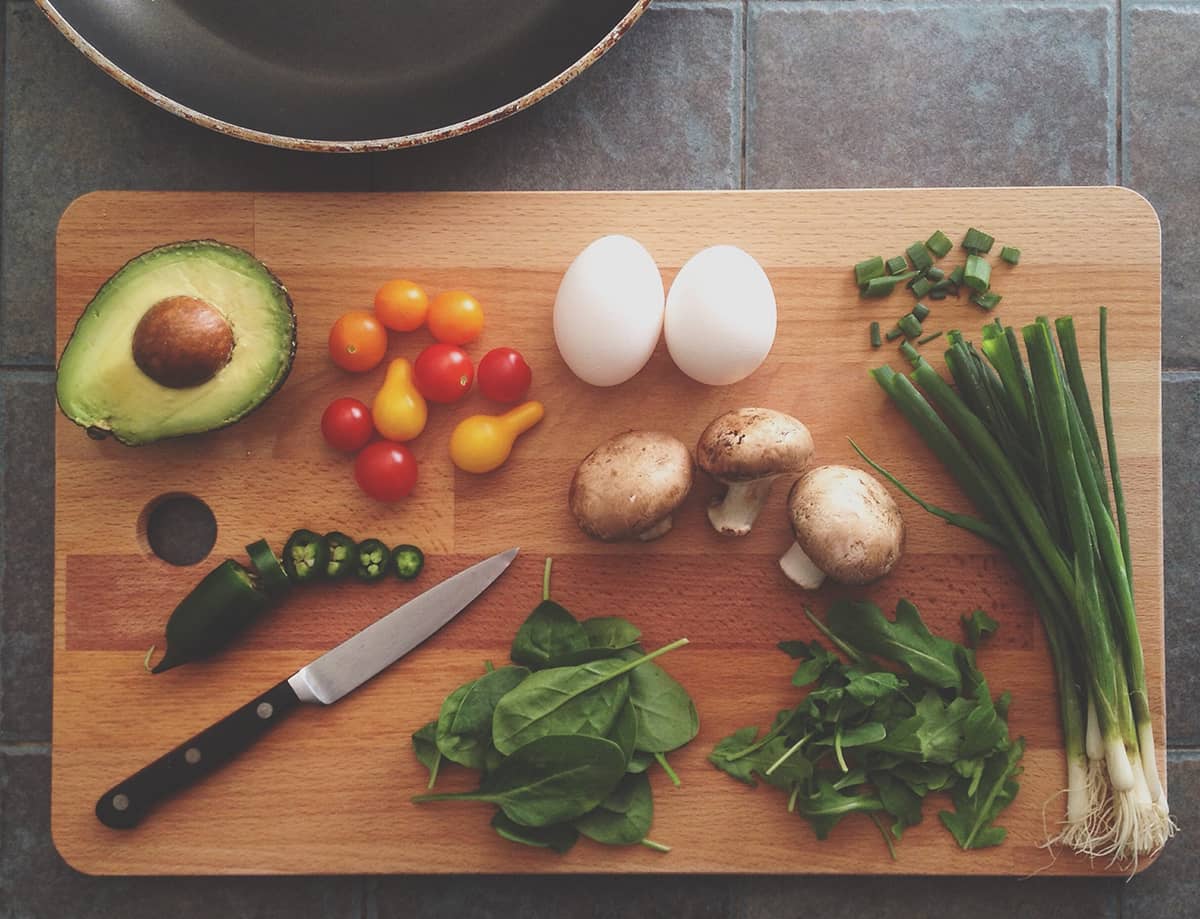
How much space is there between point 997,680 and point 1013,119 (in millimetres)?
682

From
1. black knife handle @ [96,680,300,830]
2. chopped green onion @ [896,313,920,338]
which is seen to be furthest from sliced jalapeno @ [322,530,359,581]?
chopped green onion @ [896,313,920,338]

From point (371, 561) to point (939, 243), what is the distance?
75 centimetres

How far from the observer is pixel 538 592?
1141mm

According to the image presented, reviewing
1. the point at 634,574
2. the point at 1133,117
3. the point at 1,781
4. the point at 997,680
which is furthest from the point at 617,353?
the point at 1,781

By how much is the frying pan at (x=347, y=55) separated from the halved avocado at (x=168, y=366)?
0.20 metres

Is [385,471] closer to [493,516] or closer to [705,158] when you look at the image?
[493,516]

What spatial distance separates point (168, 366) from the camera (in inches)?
38.7

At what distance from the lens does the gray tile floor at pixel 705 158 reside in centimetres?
119

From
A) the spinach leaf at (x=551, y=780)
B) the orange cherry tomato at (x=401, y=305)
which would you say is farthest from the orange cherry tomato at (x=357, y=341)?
the spinach leaf at (x=551, y=780)

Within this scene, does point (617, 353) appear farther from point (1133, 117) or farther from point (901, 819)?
point (1133, 117)

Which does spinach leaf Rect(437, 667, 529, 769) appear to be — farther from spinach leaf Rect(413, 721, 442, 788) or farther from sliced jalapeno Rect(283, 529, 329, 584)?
sliced jalapeno Rect(283, 529, 329, 584)

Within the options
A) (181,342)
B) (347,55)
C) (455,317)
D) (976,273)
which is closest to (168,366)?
(181,342)

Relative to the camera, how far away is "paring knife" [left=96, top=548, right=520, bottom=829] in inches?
43.7

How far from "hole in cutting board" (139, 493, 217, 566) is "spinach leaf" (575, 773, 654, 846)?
0.54m
